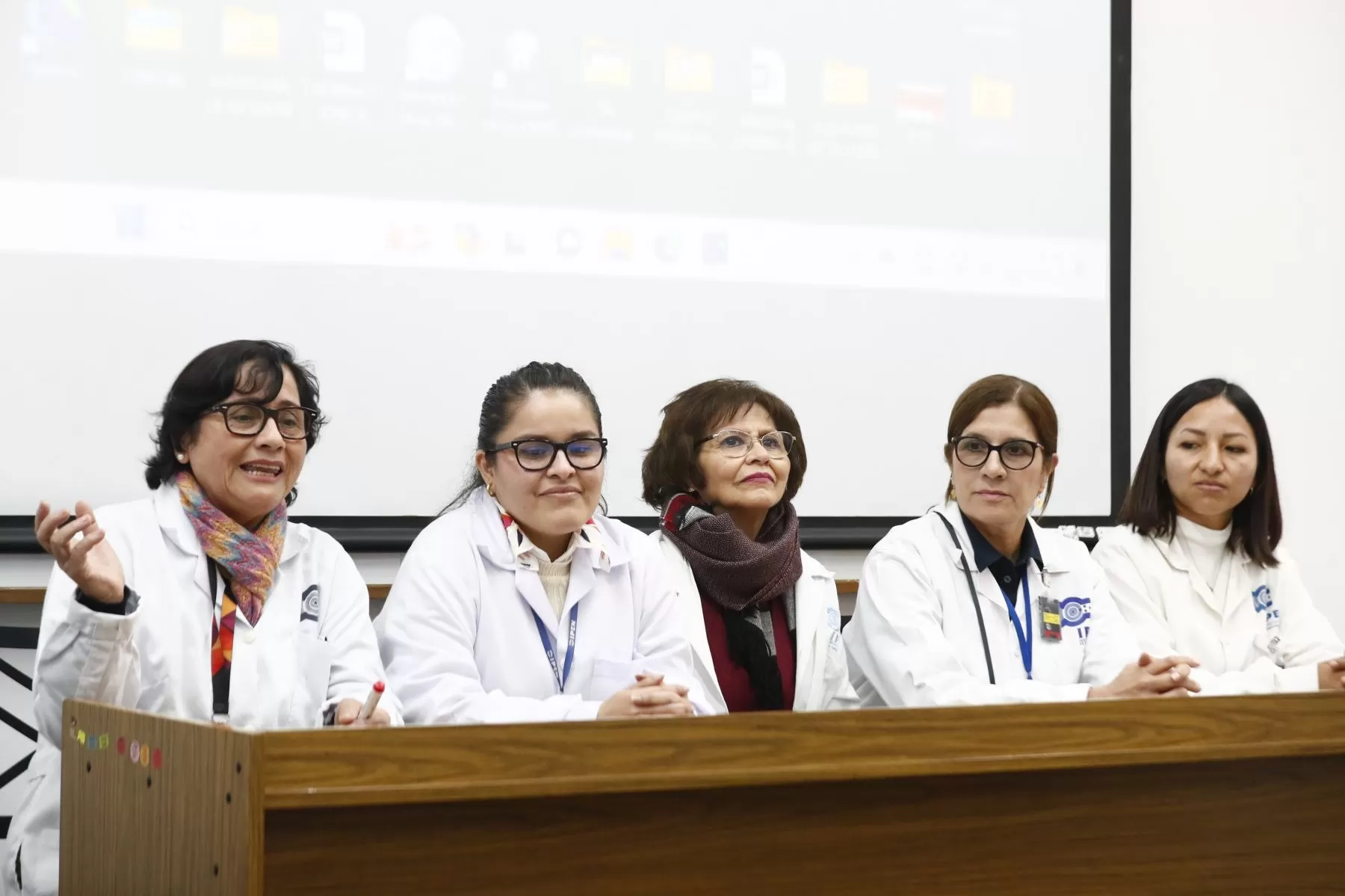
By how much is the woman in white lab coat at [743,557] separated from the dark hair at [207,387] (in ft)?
2.74

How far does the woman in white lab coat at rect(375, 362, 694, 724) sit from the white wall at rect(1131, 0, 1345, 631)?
7.27 ft

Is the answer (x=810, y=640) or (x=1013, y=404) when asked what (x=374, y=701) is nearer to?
(x=810, y=640)

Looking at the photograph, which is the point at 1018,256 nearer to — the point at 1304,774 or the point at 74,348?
the point at 1304,774

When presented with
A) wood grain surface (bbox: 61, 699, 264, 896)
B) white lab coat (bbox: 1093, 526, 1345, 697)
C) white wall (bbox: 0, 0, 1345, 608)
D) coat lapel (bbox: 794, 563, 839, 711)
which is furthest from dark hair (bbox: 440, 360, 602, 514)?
white wall (bbox: 0, 0, 1345, 608)

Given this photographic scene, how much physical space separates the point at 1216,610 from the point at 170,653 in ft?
6.77

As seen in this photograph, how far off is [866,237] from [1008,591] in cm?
146

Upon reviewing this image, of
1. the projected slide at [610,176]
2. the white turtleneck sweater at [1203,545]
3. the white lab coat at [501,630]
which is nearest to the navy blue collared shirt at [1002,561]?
the white turtleneck sweater at [1203,545]

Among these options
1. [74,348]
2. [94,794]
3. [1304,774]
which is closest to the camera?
[94,794]

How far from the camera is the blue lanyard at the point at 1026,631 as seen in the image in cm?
254

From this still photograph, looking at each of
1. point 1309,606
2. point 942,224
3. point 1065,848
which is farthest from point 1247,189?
point 1065,848

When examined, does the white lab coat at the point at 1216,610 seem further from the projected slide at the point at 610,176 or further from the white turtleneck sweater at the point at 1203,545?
the projected slide at the point at 610,176

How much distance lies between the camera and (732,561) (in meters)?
2.59

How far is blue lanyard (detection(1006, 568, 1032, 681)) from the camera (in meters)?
2.54

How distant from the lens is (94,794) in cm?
175
